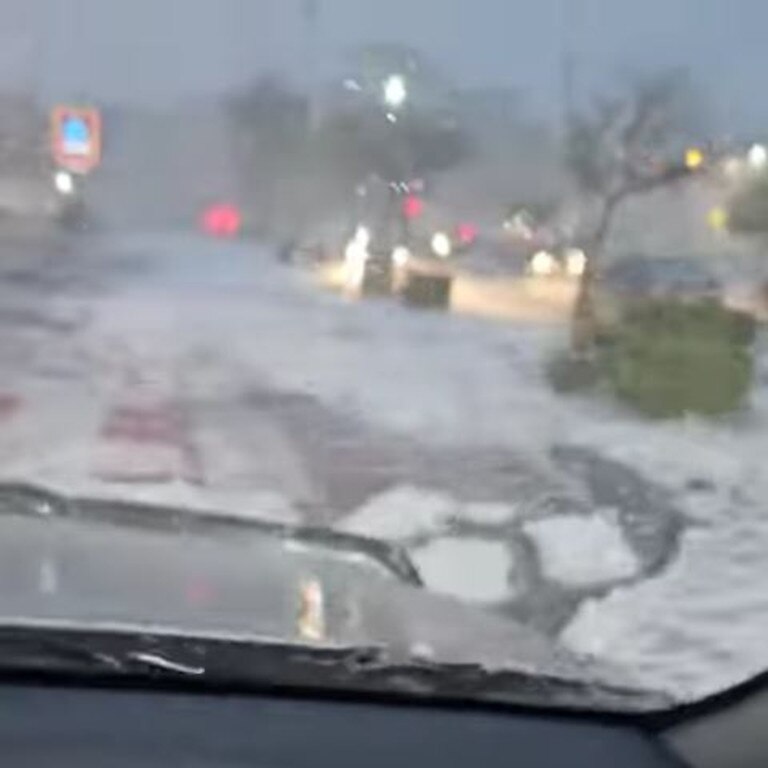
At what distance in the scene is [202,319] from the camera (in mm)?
7359

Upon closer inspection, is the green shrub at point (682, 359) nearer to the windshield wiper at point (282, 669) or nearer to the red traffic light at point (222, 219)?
the red traffic light at point (222, 219)

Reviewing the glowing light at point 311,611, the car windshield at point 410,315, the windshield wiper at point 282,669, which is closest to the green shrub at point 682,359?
the car windshield at point 410,315

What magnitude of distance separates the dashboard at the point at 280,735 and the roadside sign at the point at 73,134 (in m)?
4.54

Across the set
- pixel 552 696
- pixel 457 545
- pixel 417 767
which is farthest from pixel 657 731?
pixel 457 545

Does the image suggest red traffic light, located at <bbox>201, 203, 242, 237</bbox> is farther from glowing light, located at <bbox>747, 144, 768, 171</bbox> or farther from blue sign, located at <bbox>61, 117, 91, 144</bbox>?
glowing light, located at <bbox>747, 144, 768, 171</bbox>

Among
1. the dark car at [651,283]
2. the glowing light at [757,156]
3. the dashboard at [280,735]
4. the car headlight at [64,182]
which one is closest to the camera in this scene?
the dashboard at [280,735]

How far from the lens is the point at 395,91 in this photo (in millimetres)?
6680

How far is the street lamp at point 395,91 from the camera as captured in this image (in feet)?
21.1

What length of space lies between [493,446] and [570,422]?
1.20ft

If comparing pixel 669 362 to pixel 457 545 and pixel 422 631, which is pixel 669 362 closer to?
pixel 457 545

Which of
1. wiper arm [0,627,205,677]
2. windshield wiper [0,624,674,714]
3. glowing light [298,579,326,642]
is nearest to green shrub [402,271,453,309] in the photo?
glowing light [298,579,326,642]

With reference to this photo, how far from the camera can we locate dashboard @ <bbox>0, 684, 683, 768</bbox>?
5.76 ft

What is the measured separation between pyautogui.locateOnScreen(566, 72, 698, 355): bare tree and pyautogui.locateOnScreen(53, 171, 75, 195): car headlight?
1.45 m

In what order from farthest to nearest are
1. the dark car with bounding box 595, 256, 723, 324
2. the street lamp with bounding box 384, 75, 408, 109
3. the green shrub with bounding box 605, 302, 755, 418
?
the dark car with bounding box 595, 256, 723, 324, the green shrub with bounding box 605, 302, 755, 418, the street lamp with bounding box 384, 75, 408, 109
